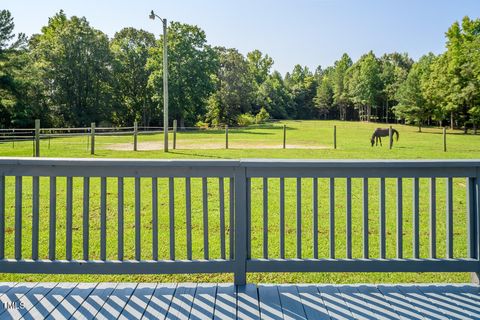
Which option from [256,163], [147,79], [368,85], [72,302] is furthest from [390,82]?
[72,302]

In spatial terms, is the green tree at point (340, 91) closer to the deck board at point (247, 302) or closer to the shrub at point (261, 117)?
the shrub at point (261, 117)

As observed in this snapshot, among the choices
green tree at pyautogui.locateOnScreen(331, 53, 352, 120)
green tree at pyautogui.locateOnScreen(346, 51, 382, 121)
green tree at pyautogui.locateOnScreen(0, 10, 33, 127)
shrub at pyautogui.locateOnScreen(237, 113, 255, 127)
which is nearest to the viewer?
green tree at pyautogui.locateOnScreen(0, 10, 33, 127)

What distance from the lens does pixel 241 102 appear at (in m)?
40.5

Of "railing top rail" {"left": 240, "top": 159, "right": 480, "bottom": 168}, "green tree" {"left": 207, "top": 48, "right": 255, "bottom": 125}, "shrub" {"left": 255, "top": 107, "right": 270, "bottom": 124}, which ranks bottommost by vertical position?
"railing top rail" {"left": 240, "top": 159, "right": 480, "bottom": 168}

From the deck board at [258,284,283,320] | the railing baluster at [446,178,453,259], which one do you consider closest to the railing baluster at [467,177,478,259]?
the railing baluster at [446,178,453,259]

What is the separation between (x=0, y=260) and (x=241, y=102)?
3862 cm

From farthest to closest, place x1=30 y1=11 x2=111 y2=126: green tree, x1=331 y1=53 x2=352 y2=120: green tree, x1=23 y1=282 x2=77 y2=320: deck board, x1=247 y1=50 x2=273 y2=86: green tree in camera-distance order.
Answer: x1=247 y1=50 x2=273 y2=86: green tree, x1=331 y1=53 x2=352 y2=120: green tree, x1=30 y1=11 x2=111 y2=126: green tree, x1=23 y1=282 x2=77 y2=320: deck board

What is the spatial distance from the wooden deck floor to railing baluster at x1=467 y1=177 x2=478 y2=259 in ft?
0.79

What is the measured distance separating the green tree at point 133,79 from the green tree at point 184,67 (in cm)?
276

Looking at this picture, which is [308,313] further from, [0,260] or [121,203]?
[0,260]

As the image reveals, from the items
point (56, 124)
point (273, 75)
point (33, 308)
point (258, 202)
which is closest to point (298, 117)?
point (273, 75)

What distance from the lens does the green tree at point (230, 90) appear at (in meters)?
38.3

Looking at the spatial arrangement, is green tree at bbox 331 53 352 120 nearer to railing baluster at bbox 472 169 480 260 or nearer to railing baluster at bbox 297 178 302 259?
railing baluster at bbox 472 169 480 260

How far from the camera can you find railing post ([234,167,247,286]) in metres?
2.39
